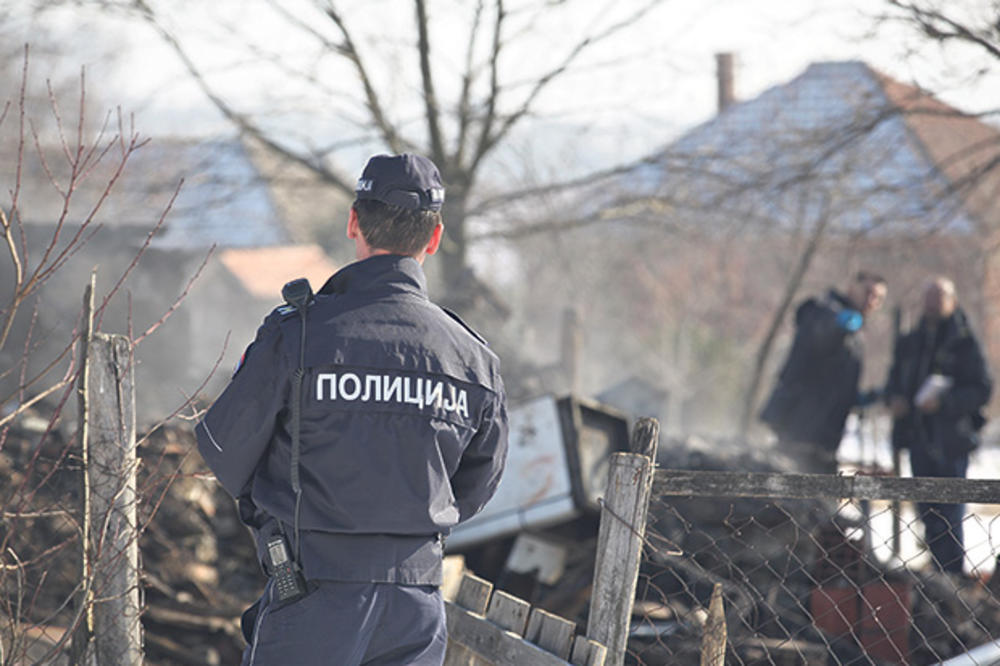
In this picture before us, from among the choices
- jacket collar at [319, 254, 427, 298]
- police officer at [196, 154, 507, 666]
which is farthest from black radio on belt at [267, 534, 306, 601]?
jacket collar at [319, 254, 427, 298]

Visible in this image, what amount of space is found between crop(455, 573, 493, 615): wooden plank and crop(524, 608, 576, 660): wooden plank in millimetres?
166

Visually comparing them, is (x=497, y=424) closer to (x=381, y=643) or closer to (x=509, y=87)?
(x=381, y=643)

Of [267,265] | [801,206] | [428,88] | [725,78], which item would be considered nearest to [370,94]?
[428,88]

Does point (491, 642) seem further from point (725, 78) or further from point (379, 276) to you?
point (725, 78)

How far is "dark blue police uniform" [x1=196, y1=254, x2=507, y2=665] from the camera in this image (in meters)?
2.32

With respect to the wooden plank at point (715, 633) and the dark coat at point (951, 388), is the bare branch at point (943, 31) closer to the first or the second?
the dark coat at point (951, 388)

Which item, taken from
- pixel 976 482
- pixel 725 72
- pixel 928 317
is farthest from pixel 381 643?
pixel 725 72

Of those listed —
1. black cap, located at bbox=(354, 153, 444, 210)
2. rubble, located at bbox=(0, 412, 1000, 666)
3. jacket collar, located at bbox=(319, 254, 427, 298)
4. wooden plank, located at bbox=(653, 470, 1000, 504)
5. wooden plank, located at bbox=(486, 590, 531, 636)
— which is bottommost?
rubble, located at bbox=(0, 412, 1000, 666)

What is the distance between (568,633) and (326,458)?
1035 millimetres

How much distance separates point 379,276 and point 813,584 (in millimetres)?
4010

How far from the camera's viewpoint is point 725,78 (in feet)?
36.3

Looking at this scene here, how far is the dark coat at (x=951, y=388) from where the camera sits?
21.2 ft

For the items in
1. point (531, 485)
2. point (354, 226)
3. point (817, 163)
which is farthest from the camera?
point (817, 163)

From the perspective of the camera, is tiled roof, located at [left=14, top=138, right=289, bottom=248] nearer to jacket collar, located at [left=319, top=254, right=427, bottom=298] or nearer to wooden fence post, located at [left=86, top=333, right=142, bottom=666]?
wooden fence post, located at [left=86, top=333, right=142, bottom=666]
